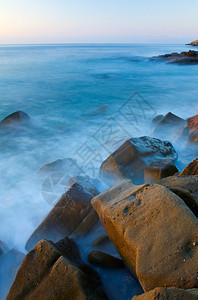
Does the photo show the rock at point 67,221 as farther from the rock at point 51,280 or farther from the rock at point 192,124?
the rock at point 192,124

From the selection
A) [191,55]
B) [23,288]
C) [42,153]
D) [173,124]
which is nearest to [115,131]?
[173,124]

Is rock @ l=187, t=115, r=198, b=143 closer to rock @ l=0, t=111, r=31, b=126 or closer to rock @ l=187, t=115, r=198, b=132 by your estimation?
rock @ l=187, t=115, r=198, b=132

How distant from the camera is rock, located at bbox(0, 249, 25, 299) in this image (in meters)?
2.71

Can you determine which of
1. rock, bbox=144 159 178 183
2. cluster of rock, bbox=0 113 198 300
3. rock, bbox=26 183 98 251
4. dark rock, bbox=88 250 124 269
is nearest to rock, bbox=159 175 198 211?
cluster of rock, bbox=0 113 198 300

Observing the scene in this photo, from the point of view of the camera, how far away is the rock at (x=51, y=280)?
198 centimetres

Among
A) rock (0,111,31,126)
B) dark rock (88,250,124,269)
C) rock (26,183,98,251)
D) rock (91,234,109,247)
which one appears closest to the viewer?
dark rock (88,250,124,269)

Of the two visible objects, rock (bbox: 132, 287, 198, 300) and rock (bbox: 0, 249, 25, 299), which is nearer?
rock (bbox: 132, 287, 198, 300)

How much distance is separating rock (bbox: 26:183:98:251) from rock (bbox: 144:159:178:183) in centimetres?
125

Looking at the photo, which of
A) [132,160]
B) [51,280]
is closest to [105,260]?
[51,280]

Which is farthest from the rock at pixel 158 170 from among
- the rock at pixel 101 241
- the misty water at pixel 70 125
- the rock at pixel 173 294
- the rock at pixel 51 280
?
the rock at pixel 173 294

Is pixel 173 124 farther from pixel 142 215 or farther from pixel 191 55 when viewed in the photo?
pixel 191 55

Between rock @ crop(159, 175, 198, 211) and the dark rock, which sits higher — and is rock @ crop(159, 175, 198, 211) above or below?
above

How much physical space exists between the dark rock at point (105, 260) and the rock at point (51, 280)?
26 cm

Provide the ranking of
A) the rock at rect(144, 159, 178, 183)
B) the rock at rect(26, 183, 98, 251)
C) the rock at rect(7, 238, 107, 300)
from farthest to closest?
the rock at rect(144, 159, 178, 183), the rock at rect(26, 183, 98, 251), the rock at rect(7, 238, 107, 300)
